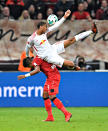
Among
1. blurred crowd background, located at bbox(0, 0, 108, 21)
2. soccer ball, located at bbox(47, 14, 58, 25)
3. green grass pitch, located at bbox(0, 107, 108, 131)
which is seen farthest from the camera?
blurred crowd background, located at bbox(0, 0, 108, 21)

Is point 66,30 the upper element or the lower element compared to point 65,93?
upper

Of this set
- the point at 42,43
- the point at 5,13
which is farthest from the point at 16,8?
the point at 42,43

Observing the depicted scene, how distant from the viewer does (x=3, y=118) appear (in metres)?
11.5

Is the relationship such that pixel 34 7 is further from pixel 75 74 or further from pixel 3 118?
pixel 3 118

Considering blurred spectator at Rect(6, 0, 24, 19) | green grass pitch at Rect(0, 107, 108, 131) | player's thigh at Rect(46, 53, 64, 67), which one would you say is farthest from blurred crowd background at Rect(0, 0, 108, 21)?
player's thigh at Rect(46, 53, 64, 67)

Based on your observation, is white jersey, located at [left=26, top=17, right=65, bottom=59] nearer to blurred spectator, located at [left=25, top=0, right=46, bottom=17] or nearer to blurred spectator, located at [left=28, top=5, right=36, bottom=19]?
blurred spectator, located at [left=28, top=5, right=36, bottom=19]

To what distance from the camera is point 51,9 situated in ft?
56.2

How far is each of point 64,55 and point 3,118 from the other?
221 inches

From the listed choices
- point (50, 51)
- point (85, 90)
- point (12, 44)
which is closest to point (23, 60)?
point (12, 44)

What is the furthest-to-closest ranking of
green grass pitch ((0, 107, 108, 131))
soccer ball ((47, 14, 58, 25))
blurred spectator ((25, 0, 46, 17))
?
blurred spectator ((25, 0, 46, 17)) < soccer ball ((47, 14, 58, 25)) < green grass pitch ((0, 107, 108, 131))

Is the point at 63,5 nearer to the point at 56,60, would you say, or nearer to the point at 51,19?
the point at 51,19

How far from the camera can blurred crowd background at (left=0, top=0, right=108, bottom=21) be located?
16875 mm

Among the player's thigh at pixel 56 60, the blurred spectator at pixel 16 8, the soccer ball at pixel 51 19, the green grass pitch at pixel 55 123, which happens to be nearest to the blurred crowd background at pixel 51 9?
the blurred spectator at pixel 16 8

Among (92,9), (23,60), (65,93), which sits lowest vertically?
(65,93)
